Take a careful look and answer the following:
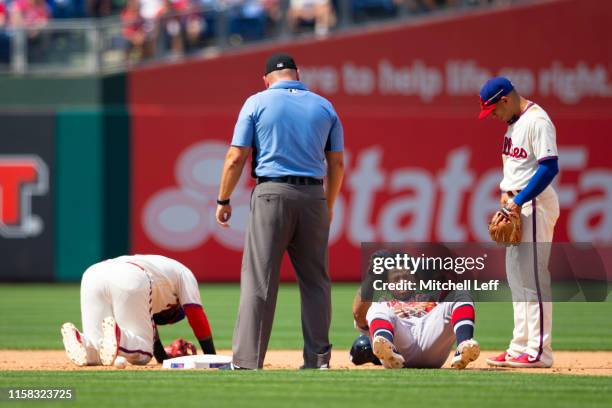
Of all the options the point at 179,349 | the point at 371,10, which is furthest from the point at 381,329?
the point at 371,10

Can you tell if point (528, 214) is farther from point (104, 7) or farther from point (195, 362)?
point (104, 7)

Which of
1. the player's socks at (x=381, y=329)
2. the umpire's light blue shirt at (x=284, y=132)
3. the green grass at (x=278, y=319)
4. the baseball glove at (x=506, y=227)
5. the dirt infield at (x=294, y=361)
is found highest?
the umpire's light blue shirt at (x=284, y=132)

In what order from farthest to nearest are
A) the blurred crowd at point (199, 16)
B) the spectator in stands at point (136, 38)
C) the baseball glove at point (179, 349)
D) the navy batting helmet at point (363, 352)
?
the blurred crowd at point (199, 16), the spectator in stands at point (136, 38), the baseball glove at point (179, 349), the navy batting helmet at point (363, 352)

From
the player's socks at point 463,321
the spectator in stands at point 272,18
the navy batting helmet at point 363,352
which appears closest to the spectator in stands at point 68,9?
the spectator in stands at point 272,18

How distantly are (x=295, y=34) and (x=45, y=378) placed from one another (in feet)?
44.4

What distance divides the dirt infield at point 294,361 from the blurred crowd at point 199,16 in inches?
391

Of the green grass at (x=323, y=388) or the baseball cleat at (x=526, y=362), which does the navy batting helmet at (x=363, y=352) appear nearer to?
the green grass at (x=323, y=388)

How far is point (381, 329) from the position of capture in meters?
8.15

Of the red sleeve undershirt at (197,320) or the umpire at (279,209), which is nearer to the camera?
the umpire at (279,209)

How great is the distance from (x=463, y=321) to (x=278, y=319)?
21.6 ft

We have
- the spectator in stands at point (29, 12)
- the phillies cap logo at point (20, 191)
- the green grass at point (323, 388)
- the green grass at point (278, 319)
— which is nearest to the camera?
the green grass at point (323, 388)

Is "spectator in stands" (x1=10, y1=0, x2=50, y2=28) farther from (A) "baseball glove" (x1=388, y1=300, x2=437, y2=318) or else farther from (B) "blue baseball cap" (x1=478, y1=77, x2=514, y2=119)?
(A) "baseball glove" (x1=388, y1=300, x2=437, y2=318)

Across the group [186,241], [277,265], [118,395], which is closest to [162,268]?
[277,265]

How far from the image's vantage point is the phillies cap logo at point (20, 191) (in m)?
18.7
